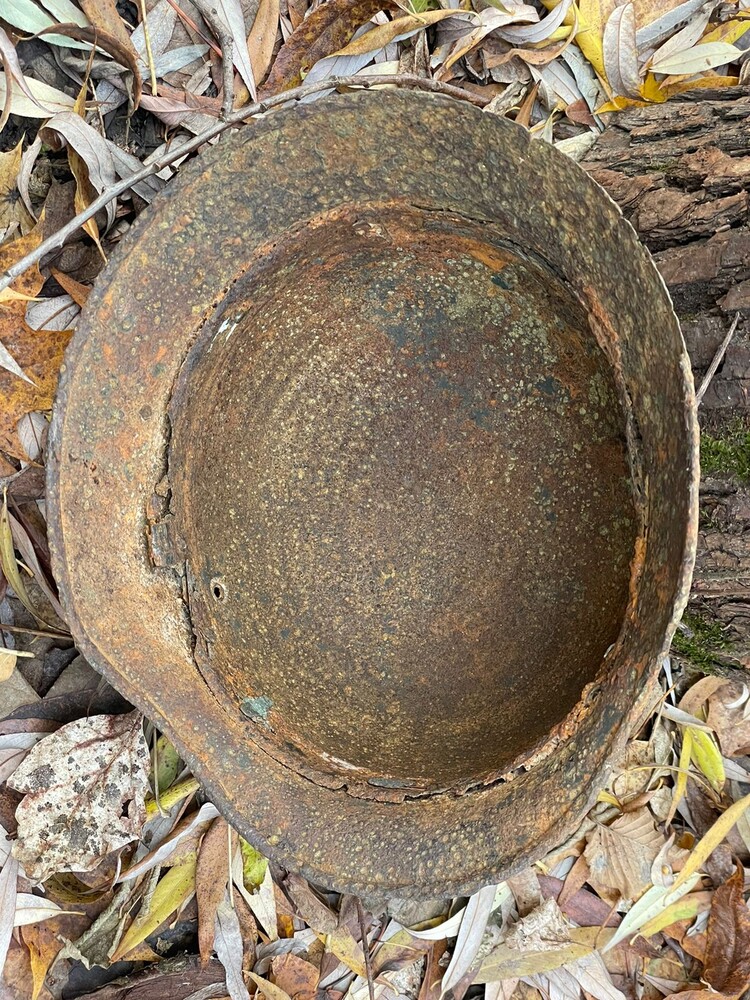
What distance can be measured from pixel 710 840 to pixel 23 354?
4.66ft

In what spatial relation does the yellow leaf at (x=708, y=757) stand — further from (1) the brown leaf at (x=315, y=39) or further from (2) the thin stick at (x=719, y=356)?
(1) the brown leaf at (x=315, y=39)

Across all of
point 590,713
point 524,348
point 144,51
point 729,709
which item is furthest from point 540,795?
point 144,51

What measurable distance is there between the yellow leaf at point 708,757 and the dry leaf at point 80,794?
0.95 m

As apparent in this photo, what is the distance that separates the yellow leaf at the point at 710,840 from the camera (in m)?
1.46

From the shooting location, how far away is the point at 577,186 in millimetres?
738

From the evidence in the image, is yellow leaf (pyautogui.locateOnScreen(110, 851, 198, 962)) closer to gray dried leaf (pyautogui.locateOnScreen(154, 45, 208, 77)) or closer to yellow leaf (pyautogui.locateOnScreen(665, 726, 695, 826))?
yellow leaf (pyautogui.locateOnScreen(665, 726, 695, 826))

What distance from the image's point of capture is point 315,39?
131 centimetres

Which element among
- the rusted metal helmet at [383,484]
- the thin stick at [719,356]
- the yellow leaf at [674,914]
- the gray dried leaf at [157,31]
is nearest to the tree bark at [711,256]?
the thin stick at [719,356]

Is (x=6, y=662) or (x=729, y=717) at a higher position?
(x=6, y=662)

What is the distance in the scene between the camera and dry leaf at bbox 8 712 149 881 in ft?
4.24

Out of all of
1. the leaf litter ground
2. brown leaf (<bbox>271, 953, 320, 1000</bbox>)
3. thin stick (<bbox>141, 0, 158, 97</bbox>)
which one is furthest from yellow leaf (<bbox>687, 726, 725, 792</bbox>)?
thin stick (<bbox>141, 0, 158, 97</bbox>)

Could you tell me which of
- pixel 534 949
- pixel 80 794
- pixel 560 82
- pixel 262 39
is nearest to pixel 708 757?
pixel 534 949

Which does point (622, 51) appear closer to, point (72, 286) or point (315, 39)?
point (315, 39)

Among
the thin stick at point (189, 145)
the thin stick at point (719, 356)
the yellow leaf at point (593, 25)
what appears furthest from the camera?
the yellow leaf at point (593, 25)
